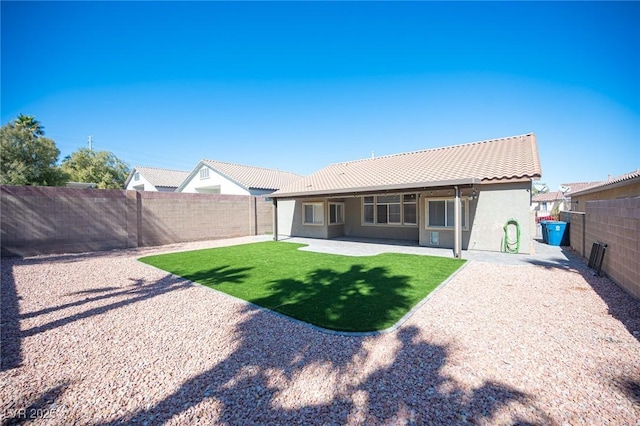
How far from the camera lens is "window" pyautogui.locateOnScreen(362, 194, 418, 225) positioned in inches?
543

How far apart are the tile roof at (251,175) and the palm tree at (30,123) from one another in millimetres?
13377

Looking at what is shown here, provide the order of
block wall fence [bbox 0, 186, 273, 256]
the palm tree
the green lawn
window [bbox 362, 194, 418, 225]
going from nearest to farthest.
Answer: the green lawn → block wall fence [bbox 0, 186, 273, 256] → window [bbox 362, 194, 418, 225] → the palm tree

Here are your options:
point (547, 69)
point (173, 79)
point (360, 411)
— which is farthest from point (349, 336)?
point (173, 79)

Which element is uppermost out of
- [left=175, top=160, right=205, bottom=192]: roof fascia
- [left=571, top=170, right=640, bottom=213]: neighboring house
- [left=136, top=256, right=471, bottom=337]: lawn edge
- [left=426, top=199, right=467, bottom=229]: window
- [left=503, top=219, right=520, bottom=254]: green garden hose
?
[left=175, top=160, right=205, bottom=192]: roof fascia

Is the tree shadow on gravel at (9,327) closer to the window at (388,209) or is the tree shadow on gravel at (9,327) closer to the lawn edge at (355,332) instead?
the lawn edge at (355,332)

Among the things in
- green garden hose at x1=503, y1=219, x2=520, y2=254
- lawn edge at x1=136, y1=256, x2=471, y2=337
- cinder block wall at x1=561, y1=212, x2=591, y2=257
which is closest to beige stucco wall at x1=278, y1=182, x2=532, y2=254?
green garden hose at x1=503, y1=219, x2=520, y2=254

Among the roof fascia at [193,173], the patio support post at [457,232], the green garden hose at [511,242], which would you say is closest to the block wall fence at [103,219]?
the roof fascia at [193,173]

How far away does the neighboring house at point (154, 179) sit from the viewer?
3014 cm

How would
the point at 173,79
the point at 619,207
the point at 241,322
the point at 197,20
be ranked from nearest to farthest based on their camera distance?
1. the point at 241,322
2. the point at 619,207
3. the point at 197,20
4. the point at 173,79

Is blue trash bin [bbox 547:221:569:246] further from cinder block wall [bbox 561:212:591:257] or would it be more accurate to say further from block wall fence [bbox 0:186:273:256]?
block wall fence [bbox 0:186:273:256]

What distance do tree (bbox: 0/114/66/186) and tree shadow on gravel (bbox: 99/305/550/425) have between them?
2780 cm

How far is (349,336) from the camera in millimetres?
3908

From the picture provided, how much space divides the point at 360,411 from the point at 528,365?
7.06 ft

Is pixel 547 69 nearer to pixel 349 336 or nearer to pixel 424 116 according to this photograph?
pixel 424 116
